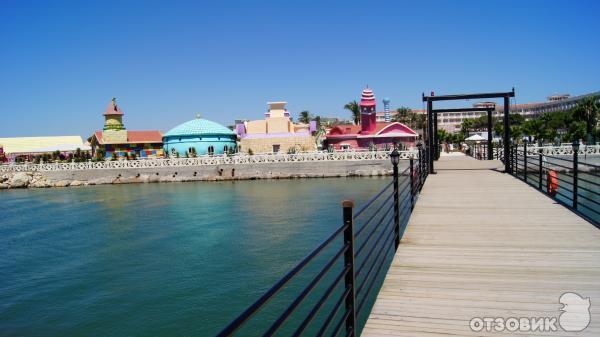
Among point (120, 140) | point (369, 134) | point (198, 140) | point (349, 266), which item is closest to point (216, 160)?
point (198, 140)

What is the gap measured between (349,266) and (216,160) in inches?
1628

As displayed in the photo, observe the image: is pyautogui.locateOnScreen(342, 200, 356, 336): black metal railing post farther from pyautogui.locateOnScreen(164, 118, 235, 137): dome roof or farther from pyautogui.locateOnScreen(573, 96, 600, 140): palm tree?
pyautogui.locateOnScreen(573, 96, 600, 140): palm tree

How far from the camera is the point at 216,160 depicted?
43938mm

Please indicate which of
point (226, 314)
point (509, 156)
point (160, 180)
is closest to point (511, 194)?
point (509, 156)

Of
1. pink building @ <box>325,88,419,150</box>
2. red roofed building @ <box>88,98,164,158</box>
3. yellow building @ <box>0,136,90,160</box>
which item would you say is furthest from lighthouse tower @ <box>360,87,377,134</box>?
yellow building @ <box>0,136,90,160</box>

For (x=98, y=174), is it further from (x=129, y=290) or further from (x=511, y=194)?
(x=511, y=194)

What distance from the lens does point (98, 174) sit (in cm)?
4547

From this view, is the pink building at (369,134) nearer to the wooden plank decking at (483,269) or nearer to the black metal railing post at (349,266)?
the wooden plank decking at (483,269)

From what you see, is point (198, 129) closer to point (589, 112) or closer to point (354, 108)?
point (354, 108)

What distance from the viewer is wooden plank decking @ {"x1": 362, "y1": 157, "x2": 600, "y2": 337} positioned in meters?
4.02

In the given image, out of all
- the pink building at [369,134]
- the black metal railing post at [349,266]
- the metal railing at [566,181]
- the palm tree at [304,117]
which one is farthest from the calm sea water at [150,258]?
the palm tree at [304,117]

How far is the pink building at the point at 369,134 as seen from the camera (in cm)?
4678

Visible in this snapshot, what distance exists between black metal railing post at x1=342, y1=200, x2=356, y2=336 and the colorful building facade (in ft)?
149

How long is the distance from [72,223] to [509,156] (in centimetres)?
2017
